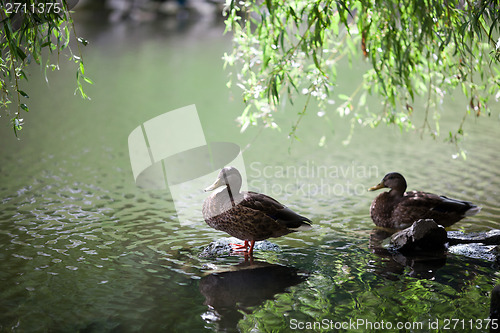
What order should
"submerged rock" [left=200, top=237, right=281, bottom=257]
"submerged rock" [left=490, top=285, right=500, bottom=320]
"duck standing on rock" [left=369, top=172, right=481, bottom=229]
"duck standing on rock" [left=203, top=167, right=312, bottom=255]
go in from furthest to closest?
"duck standing on rock" [left=369, top=172, right=481, bottom=229], "submerged rock" [left=200, top=237, right=281, bottom=257], "duck standing on rock" [left=203, top=167, right=312, bottom=255], "submerged rock" [left=490, top=285, right=500, bottom=320]

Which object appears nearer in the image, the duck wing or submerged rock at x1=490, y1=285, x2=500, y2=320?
submerged rock at x1=490, y1=285, x2=500, y2=320

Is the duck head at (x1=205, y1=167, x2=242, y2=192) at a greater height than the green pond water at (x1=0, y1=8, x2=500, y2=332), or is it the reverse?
the duck head at (x1=205, y1=167, x2=242, y2=192)

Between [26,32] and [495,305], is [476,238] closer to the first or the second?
[495,305]

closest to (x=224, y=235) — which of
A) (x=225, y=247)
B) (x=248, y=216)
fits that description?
(x=225, y=247)

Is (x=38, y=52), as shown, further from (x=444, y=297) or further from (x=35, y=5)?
(x=444, y=297)

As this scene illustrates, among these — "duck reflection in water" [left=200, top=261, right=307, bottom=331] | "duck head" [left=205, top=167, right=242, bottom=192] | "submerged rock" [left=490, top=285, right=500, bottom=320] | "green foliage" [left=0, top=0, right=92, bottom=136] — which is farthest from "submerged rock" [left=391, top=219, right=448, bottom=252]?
"green foliage" [left=0, top=0, right=92, bottom=136]

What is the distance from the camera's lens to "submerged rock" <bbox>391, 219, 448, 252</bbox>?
6.30m

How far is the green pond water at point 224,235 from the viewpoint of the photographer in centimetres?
479

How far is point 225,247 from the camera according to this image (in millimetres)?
6285

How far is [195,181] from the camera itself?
9.75 metres

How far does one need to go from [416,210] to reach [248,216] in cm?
244

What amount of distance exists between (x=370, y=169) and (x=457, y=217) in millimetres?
3262

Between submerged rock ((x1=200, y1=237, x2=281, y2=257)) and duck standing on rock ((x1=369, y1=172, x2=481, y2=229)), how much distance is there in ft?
5.42

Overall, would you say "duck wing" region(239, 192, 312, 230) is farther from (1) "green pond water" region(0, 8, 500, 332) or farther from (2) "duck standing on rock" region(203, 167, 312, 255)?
(1) "green pond water" region(0, 8, 500, 332)
